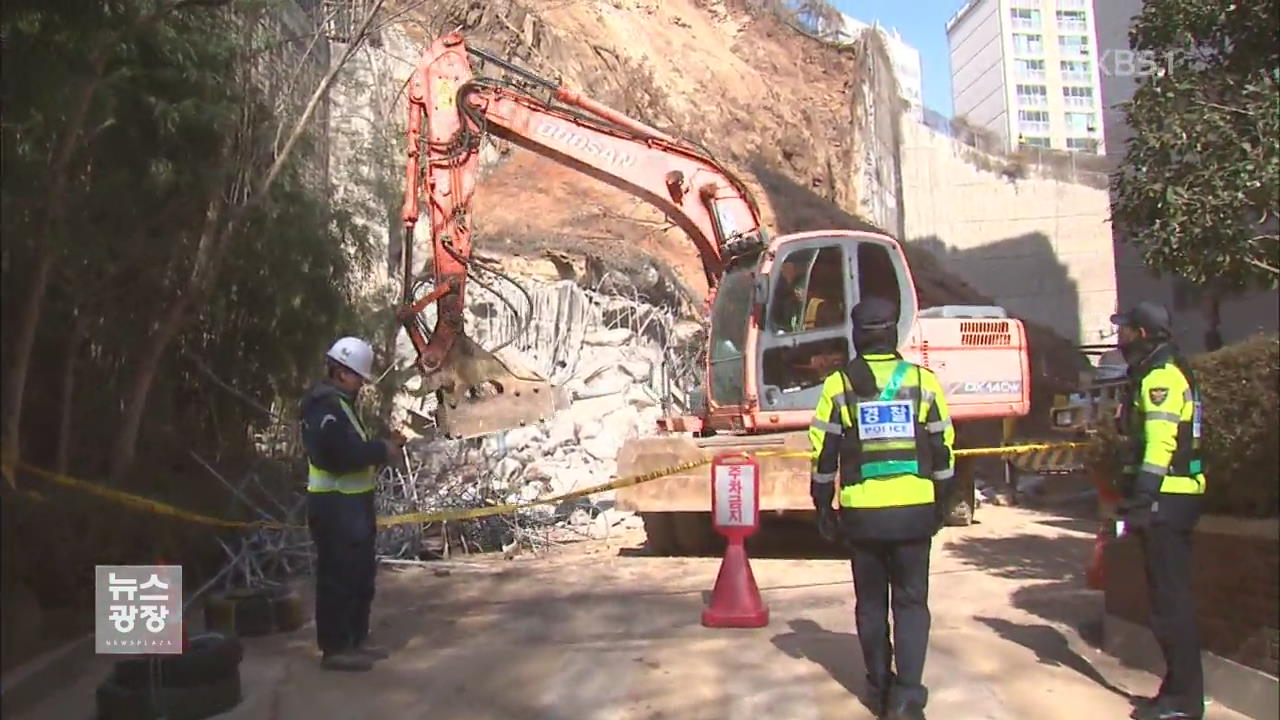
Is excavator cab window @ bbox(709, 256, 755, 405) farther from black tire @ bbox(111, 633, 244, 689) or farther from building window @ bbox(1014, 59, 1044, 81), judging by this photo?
building window @ bbox(1014, 59, 1044, 81)

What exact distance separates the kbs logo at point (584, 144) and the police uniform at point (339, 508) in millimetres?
6013

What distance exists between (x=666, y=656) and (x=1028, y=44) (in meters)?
54.5

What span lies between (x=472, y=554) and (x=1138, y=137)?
6952mm

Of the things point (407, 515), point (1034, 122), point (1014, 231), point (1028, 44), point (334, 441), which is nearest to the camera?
point (334, 441)

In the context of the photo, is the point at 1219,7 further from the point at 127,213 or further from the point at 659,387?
the point at 659,387

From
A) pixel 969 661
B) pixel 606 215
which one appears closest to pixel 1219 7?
pixel 969 661

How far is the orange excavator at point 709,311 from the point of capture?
9.71 meters

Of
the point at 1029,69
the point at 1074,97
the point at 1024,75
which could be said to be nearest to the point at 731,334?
the point at 1029,69

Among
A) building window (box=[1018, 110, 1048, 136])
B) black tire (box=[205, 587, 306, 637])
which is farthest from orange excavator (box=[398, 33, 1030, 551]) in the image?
building window (box=[1018, 110, 1048, 136])

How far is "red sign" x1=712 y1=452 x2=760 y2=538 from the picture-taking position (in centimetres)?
686

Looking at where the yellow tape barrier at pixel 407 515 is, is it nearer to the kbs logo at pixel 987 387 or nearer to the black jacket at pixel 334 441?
the black jacket at pixel 334 441

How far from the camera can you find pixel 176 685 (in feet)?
16.0

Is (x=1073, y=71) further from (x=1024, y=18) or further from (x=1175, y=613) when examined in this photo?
(x=1175, y=613)

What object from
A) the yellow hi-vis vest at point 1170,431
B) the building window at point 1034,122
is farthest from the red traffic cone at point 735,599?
the building window at point 1034,122
